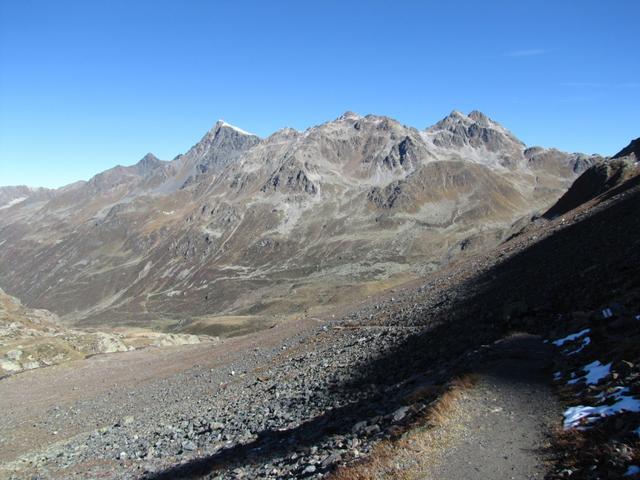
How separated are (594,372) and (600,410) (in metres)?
2.86

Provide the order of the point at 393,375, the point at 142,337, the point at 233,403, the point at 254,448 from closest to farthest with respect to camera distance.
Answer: the point at 254,448 < the point at 393,375 < the point at 233,403 < the point at 142,337

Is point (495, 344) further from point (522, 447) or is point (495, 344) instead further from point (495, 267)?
point (495, 267)

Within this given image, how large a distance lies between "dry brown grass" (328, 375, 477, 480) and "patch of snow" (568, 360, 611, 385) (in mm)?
4304

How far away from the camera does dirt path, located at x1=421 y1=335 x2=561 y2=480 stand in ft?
44.8

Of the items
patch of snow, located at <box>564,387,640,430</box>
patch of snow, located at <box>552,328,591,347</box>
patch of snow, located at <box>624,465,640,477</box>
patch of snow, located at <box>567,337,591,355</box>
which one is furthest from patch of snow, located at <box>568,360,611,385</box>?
patch of snow, located at <box>624,465,640,477</box>

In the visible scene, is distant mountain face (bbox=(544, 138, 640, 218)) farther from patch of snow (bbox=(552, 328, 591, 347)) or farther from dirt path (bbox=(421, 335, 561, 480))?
dirt path (bbox=(421, 335, 561, 480))

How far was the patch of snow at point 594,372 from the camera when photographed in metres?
16.4

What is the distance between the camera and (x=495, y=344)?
2381 cm

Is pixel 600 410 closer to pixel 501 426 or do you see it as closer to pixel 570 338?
pixel 501 426

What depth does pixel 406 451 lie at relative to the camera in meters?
14.9

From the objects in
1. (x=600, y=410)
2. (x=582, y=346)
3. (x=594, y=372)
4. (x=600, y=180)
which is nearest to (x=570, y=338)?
(x=582, y=346)

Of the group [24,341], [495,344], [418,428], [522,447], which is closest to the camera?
[522,447]

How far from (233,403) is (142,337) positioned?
8889 centimetres

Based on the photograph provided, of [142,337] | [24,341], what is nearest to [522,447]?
[24,341]
